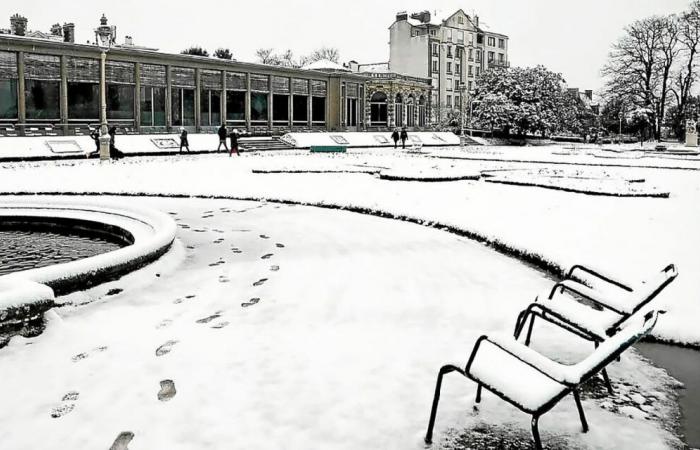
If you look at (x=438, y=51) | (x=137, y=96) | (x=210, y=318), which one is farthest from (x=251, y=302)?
(x=438, y=51)

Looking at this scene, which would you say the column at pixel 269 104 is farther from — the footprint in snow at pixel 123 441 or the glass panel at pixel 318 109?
the footprint in snow at pixel 123 441

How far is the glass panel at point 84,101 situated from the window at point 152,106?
2929 millimetres

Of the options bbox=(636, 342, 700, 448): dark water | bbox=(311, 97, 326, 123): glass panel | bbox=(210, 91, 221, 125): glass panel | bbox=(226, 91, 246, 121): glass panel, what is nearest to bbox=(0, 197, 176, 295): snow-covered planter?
bbox=(636, 342, 700, 448): dark water

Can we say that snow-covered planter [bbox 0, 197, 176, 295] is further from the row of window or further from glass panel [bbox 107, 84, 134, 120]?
glass panel [bbox 107, 84, 134, 120]

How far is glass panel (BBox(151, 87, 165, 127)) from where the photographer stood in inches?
1593

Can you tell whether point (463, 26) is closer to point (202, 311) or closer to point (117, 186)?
point (117, 186)

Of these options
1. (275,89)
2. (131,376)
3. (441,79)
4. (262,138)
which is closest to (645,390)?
(131,376)

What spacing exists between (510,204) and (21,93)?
28.2 metres

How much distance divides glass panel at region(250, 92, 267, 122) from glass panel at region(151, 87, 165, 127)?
7143 millimetres

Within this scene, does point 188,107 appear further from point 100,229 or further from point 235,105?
point 100,229

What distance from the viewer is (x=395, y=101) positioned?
58219 millimetres

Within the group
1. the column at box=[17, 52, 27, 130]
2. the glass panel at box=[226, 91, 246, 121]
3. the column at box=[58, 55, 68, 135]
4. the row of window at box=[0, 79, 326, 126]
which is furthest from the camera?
the glass panel at box=[226, 91, 246, 121]

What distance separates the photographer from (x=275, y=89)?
156ft

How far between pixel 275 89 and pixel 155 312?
139 ft
